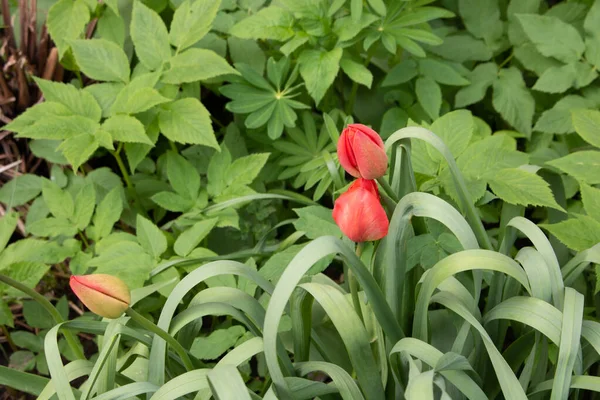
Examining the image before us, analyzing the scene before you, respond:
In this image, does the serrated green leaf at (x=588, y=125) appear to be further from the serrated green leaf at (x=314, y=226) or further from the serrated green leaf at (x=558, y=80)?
the serrated green leaf at (x=314, y=226)

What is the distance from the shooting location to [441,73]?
5.05 feet

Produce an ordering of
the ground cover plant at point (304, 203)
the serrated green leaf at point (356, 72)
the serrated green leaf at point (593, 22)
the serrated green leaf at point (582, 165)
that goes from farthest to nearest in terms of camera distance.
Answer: the serrated green leaf at point (593, 22), the serrated green leaf at point (356, 72), the serrated green leaf at point (582, 165), the ground cover plant at point (304, 203)

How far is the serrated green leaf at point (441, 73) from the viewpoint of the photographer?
1.53 m

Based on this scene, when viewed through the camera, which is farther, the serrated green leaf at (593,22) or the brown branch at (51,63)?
the brown branch at (51,63)

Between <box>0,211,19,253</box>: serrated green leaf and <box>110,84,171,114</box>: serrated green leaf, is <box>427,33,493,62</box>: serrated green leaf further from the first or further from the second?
<box>0,211,19,253</box>: serrated green leaf

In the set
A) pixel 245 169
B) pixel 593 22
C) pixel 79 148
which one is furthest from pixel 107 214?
pixel 593 22

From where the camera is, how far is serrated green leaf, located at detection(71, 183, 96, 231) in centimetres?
140

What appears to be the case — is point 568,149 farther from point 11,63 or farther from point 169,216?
point 11,63

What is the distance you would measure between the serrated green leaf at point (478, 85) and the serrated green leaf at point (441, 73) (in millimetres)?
55

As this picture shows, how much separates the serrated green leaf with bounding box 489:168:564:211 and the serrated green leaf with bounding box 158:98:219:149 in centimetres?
55

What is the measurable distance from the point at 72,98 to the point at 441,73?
82 cm

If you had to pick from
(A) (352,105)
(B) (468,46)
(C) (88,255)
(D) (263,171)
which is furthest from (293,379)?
(B) (468,46)

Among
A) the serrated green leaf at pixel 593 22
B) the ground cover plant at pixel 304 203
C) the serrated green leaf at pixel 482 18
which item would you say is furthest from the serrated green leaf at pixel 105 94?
the serrated green leaf at pixel 593 22

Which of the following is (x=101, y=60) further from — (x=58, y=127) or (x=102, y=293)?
(x=102, y=293)
